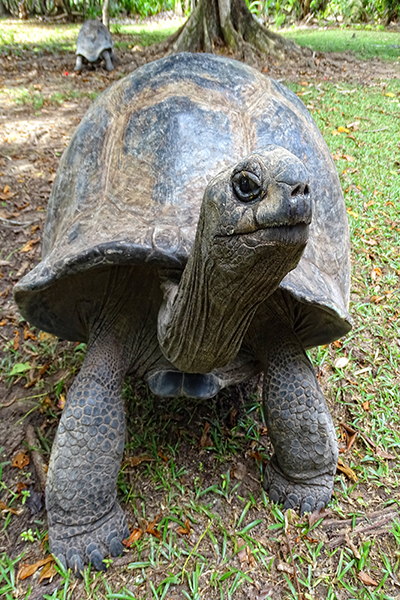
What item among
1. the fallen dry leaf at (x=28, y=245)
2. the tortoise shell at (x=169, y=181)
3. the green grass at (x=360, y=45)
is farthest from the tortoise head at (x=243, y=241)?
the green grass at (x=360, y=45)

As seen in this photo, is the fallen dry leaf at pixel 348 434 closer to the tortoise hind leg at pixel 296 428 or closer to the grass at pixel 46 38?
the tortoise hind leg at pixel 296 428

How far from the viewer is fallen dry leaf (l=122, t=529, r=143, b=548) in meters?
1.93

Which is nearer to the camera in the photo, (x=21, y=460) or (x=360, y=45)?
(x=21, y=460)

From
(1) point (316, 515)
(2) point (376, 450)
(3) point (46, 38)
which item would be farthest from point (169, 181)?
(3) point (46, 38)

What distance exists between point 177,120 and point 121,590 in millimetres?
1873

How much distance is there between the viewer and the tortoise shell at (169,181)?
1.77m

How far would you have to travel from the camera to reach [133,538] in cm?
196

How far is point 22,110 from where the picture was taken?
6883 mm

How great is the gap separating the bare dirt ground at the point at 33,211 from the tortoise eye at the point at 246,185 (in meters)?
1.56

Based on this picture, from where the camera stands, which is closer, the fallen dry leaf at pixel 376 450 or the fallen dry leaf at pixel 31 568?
the fallen dry leaf at pixel 31 568

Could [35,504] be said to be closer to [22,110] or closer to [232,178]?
[232,178]

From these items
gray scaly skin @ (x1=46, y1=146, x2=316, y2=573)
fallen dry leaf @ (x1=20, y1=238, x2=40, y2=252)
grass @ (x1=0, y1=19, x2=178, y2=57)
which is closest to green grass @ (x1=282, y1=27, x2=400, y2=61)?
grass @ (x1=0, y1=19, x2=178, y2=57)

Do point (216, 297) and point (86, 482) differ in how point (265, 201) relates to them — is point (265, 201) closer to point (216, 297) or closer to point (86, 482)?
point (216, 297)

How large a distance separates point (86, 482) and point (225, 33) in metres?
9.29
